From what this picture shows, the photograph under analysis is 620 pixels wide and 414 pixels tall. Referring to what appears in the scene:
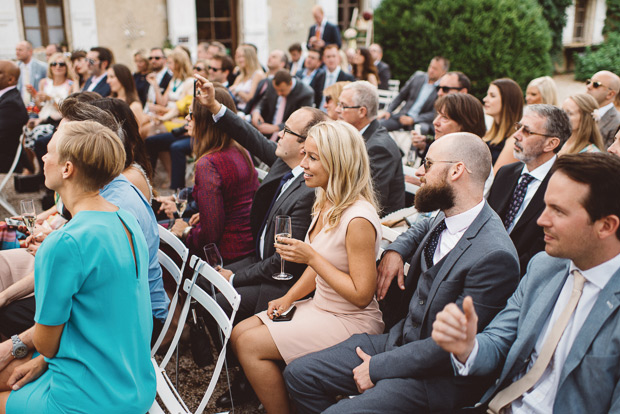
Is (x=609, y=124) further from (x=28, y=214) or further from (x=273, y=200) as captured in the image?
(x=28, y=214)

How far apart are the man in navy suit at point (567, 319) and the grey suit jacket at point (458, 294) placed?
142 mm

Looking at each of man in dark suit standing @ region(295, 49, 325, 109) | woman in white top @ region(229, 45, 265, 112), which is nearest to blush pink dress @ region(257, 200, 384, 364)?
woman in white top @ region(229, 45, 265, 112)

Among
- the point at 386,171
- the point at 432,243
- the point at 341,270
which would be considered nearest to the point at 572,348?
the point at 432,243

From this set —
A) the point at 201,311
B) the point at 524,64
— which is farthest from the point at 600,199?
the point at 524,64

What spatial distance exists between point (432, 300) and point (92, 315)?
143cm

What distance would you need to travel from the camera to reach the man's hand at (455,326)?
6.03 ft

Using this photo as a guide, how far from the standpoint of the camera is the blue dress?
1974mm

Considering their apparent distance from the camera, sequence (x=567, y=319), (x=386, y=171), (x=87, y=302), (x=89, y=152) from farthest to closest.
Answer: (x=386, y=171) < (x=89, y=152) < (x=87, y=302) < (x=567, y=319)

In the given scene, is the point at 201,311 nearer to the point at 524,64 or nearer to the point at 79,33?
the point at 79,33

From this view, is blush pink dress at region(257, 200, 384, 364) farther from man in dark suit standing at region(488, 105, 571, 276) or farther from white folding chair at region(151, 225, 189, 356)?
man in dark suit standing at region(488, 105, 571, 276)

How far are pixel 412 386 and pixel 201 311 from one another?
5.48ft

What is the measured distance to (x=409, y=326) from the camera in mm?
2557

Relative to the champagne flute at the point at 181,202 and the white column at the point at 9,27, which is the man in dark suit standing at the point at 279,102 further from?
the white column at the point at 9,27

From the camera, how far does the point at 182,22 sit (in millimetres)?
14875
